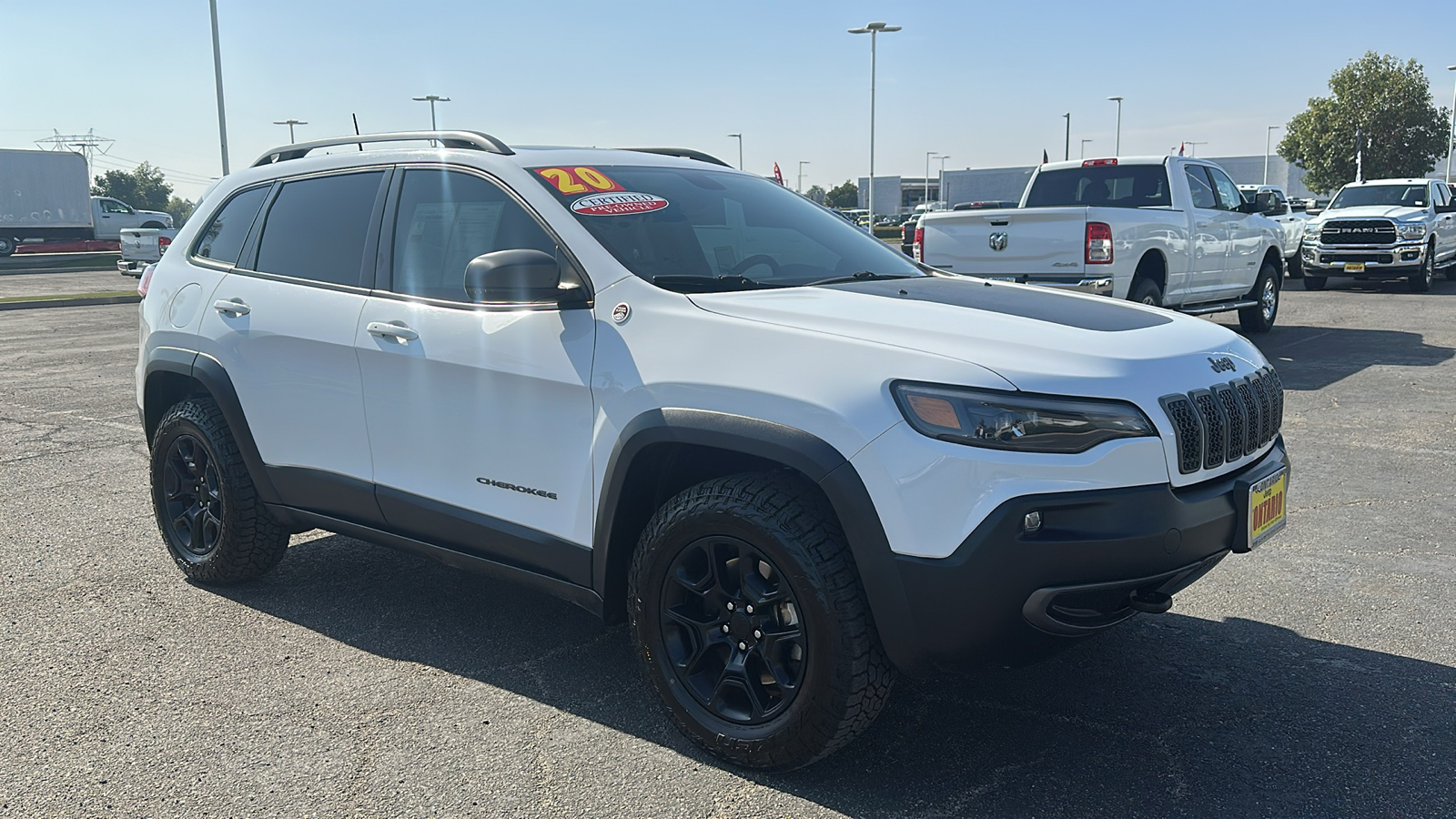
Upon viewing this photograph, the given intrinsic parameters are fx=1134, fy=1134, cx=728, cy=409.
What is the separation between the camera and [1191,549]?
282 cm

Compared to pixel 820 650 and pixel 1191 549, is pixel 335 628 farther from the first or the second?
pixel 1191 549

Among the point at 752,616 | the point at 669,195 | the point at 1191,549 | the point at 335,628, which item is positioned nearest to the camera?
the point at 1191,549

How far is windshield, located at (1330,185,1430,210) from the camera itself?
65.2 feet

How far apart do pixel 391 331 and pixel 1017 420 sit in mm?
2177

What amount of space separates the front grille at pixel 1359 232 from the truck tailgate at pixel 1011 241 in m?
11.2

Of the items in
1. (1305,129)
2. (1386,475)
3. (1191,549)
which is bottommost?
(1386,475)

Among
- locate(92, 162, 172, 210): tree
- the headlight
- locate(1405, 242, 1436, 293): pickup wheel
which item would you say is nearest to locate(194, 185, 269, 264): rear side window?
the headlight

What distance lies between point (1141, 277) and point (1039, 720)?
814 centimetres

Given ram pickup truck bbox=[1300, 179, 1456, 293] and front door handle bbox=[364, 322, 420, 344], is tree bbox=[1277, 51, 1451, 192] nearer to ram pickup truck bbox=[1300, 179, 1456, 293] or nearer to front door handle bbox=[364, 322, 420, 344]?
ram pickup truck bbox=[1300, 179, 1456, 293]

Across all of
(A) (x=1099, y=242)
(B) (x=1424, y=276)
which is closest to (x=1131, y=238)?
(A) (x=1099, y=242)

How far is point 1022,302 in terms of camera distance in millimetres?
3500

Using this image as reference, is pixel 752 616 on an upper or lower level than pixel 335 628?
upper

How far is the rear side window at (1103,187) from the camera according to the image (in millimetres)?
11469

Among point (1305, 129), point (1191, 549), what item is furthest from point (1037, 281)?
point (1305, 129)
